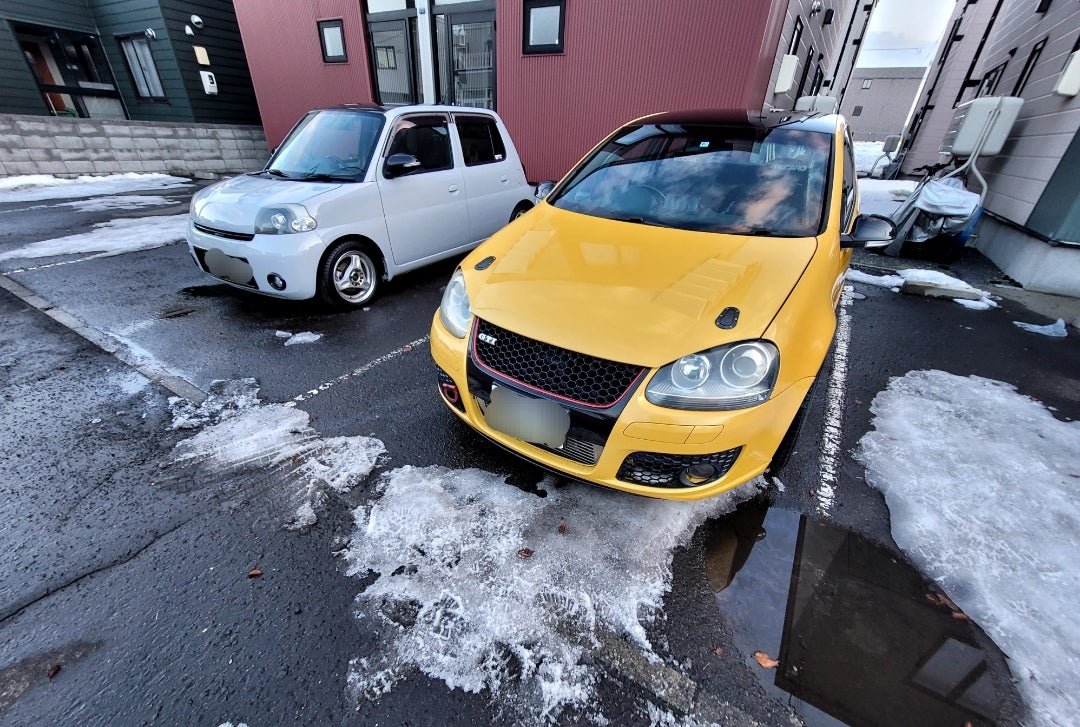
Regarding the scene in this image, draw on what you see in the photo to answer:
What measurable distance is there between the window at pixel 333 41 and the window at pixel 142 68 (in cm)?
563

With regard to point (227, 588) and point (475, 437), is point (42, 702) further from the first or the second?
point (475, 437)

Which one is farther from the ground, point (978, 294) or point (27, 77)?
point (27, 77)

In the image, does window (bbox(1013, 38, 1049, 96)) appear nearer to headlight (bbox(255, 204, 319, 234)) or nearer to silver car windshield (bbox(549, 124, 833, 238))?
silver car windshield (bbox(549, 124, 833, 238))

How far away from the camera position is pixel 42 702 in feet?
4.59

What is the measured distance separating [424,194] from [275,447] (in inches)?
110

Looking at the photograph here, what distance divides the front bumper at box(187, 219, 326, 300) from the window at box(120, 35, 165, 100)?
12413 millimetres

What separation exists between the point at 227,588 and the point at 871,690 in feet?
7.72

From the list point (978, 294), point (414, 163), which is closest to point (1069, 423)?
point (978, 294)

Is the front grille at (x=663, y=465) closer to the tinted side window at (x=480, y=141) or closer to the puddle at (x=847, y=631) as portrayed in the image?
the puddle at (x=847, y=631)

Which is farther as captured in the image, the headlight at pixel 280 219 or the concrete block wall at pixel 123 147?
the concrete block wall at pixel 123 147

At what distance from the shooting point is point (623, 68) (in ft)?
23.6

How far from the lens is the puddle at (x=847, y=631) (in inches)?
57.7

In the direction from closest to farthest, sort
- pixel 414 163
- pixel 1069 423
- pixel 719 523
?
pixel 719 523, pixel 1069 423, pixel 414 163

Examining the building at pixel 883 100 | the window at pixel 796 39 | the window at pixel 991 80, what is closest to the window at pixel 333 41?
the window at pixel 796 39
